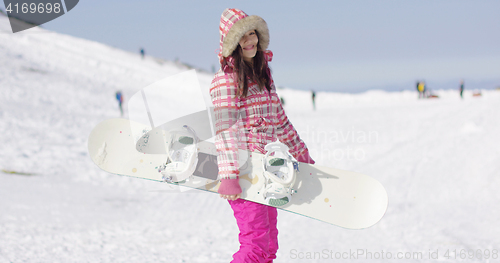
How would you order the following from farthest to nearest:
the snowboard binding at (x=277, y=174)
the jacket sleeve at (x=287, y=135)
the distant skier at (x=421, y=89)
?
the distant skier at (x=421, y=89) → the jacket sleeve at (x=287, y=135) → the snowboard binding at (x=277, y=174)

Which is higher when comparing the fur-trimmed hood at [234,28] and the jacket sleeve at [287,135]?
the fur-trimmed hood at [234,28]

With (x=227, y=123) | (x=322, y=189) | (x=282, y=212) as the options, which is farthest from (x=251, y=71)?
(x=282, y=212)

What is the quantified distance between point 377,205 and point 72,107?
52.9 feet

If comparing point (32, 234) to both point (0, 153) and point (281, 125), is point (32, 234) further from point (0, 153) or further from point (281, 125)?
point (0, 153)

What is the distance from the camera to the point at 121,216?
527 cm

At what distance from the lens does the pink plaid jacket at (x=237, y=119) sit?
7.49 ft

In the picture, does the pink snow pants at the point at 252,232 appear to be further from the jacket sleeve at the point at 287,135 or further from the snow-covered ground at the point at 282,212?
the snow-covered ground at the point at 282,212

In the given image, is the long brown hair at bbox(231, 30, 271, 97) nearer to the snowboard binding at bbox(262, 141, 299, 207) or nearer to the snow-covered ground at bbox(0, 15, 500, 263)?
the snowboard binding at bbox(262, 141, 299, 207)

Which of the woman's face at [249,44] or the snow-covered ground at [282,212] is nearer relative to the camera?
the woman's face at [249,44]

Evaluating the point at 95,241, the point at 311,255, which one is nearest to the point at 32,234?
the point at 95,241

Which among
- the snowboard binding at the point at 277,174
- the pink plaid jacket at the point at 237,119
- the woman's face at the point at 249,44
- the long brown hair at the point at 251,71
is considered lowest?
the snowboard binding at the point at 277,174

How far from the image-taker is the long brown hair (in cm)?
231

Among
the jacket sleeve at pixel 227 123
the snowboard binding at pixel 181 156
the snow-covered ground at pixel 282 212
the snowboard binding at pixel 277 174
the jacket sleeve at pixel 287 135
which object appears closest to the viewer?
the jacket sleeve at pixel 227 123

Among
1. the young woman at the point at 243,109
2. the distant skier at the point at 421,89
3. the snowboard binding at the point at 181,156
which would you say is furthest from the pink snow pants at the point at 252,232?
the distant skier at the point at 421,89
